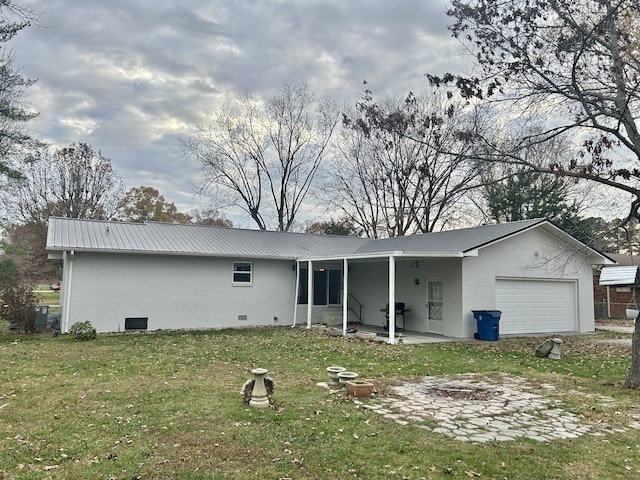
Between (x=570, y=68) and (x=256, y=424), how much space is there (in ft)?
28.1

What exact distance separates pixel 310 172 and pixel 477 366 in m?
22.2

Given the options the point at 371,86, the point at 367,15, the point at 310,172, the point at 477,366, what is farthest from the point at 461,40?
the point at 310,172

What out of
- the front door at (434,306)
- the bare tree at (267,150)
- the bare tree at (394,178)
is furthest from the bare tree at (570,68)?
the bare tree at (267,150)

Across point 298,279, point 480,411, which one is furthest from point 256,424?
point 298,279

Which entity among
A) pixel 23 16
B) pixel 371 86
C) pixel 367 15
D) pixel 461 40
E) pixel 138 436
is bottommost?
pixel 138 436

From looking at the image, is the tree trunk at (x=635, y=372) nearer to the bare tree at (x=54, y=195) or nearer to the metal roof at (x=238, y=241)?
the metal roof at (x=238, y=241)

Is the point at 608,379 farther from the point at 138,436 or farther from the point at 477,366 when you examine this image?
the point at 138,436

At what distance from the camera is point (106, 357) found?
9.62 metres

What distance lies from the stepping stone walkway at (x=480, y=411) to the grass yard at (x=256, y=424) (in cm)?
21

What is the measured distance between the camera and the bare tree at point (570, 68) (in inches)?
326

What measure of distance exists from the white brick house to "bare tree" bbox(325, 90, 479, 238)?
8248 mm

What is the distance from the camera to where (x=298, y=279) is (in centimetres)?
1723

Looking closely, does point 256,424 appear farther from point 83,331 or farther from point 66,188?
point 66,188

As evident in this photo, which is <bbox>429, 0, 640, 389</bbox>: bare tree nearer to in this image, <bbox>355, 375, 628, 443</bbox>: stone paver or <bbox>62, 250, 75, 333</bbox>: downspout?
<bbox>355, 375, 628, 443</bbox>: stone paver
